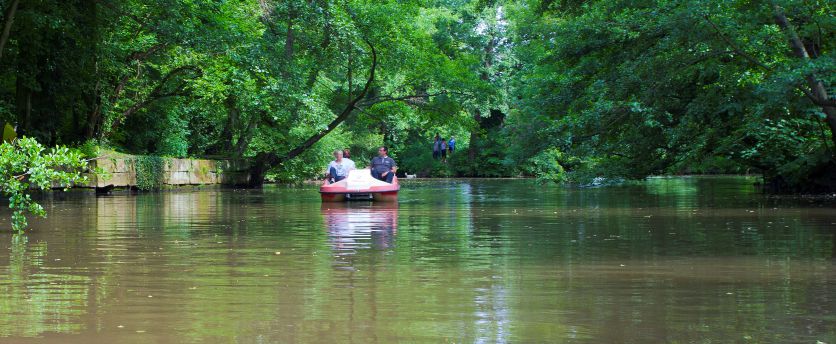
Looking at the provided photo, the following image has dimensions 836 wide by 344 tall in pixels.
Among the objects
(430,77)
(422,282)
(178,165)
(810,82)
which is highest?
(430,77)

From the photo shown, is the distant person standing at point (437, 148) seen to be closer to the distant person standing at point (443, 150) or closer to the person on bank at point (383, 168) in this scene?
the distant person standing at point (443, 150)

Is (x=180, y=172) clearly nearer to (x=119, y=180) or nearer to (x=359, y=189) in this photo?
(x=119, y=180)

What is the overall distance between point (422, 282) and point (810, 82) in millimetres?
17669

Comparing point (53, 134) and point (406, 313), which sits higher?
point (53, 134)

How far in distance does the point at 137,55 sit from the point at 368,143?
85.7 ft

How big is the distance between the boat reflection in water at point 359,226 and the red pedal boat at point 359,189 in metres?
0.47

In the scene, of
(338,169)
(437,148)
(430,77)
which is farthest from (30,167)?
(437,148)

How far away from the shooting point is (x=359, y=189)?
27.0 m

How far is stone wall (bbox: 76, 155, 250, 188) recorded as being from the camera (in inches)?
1344

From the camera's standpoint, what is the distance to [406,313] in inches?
297

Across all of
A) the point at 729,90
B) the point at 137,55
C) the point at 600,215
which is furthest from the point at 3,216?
the point at 137,55

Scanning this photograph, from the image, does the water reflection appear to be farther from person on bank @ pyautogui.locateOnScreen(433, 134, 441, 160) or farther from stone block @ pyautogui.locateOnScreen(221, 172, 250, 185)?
person on bank @ pyautogui.locateOnScreen(433, 134, 441, 160)

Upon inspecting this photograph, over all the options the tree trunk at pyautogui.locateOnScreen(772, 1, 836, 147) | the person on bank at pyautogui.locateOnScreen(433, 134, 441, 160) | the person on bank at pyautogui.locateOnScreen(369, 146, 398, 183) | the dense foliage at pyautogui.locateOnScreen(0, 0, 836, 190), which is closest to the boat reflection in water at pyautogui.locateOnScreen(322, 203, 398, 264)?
the person on bank at pyautogui.locateOnScreen(369, 146, 398, 183)

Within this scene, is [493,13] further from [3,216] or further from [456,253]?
[456,253]
